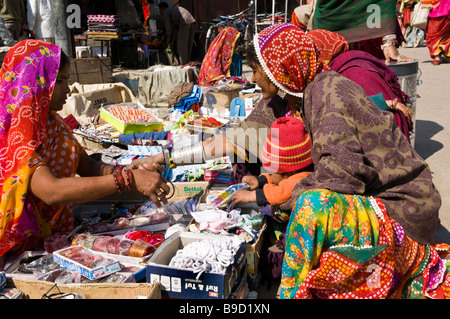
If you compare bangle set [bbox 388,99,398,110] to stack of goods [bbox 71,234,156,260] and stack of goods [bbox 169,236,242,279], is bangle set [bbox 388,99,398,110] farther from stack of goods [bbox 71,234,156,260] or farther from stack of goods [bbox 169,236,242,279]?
stack of goods [bbox 71,234,156,260]

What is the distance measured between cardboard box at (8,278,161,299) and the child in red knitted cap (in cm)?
89

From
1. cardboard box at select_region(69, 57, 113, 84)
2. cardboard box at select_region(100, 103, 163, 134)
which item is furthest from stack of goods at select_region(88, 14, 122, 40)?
cardboard box at select_region(100, 103, 163, 134)

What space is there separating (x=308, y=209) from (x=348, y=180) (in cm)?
24

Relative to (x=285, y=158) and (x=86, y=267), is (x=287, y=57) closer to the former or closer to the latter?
(x=285, y=158)

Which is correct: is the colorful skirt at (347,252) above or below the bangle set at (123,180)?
below

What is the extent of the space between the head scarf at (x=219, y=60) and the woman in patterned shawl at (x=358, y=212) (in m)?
4.77

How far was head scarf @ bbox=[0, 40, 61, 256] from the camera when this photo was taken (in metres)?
2.21

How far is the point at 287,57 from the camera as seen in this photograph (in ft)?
7.74

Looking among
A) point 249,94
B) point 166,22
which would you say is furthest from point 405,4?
point 249,94

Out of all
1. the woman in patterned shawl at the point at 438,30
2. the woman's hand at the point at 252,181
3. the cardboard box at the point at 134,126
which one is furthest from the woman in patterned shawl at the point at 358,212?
the woman in patterned shawl at the point at 438,30

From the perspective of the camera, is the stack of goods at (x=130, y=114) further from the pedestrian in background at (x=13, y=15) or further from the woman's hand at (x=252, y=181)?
the pedestrian in background at (x=13, y=15)

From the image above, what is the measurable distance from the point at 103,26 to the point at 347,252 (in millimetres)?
9113

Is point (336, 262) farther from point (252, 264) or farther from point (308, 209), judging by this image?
point (252, 264)

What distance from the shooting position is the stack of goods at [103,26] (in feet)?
31.7
